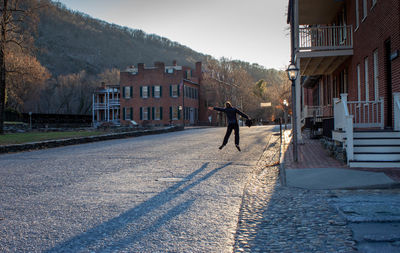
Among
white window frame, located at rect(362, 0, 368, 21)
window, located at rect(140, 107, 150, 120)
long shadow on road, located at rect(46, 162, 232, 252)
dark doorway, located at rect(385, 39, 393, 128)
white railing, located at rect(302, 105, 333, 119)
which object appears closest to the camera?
long shadow on road, located at rect(46, 162, 232, 252)

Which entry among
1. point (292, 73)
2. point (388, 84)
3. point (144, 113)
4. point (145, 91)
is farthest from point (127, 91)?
point (388, 84)

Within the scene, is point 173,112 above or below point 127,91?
below

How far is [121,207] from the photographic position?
5.45 metres

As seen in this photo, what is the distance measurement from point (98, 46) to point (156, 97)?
87548 millimetres

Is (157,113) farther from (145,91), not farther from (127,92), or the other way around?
(127,92)

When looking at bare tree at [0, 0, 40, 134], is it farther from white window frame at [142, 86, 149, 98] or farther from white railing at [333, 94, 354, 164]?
white window frame at [142, 86, 149, 98]

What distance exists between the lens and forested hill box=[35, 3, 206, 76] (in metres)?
116

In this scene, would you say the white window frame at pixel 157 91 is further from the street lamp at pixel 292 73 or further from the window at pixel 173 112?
the street lamp at pixel 292 73

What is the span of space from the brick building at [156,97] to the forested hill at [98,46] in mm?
62713

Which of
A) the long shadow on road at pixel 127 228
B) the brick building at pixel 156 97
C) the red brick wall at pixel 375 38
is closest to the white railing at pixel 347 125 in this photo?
the red brick wall at pixel 375 38

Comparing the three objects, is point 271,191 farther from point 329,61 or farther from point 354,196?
point 329,61

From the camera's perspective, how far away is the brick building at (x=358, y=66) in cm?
919

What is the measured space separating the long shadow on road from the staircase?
15.6ft

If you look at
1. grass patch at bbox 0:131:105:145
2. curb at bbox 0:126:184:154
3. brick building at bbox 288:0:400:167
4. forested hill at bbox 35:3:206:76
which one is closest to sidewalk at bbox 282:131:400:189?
brick building at bbox 288:0:400:167
